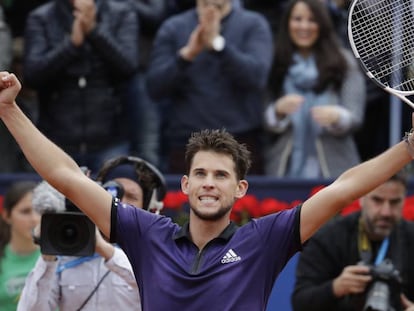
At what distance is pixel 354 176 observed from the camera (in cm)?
576

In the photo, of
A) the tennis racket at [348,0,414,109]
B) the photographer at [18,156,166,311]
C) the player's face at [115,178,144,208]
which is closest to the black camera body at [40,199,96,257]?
the photographer at [18,156,166,311]

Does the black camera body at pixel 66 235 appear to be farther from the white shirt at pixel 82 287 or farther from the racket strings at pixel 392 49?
the racket strings at pixel 392 49

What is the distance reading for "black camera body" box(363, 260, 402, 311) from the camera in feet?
24.6

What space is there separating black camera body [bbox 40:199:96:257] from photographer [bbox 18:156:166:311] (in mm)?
129

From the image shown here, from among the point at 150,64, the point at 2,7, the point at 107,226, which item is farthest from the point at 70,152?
the point at 107,226

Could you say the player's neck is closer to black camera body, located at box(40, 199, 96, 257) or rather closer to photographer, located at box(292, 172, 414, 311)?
black camera body, located at box(40, 199, 96, 257)

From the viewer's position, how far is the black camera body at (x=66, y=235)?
6.59 meters

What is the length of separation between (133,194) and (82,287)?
0.55 metres

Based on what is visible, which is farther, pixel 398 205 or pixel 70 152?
pixel 70 152

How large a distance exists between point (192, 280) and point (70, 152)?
15.1 ft

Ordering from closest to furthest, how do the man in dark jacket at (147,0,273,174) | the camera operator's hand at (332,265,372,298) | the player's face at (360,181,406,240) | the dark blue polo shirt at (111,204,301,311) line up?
the dark blue polo shirt at (111,204,301,311) → the camera operator's hand at (332,265,372,298) → the player's face at (360,181,406,240) → the man in dark jacket at (147,0,273,174)

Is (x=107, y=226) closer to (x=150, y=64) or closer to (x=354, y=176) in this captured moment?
(x=354, y=176)

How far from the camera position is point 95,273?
702 cm

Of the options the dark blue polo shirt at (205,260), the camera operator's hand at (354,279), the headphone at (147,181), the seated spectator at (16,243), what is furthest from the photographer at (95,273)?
the seated spectator at (16,243)
